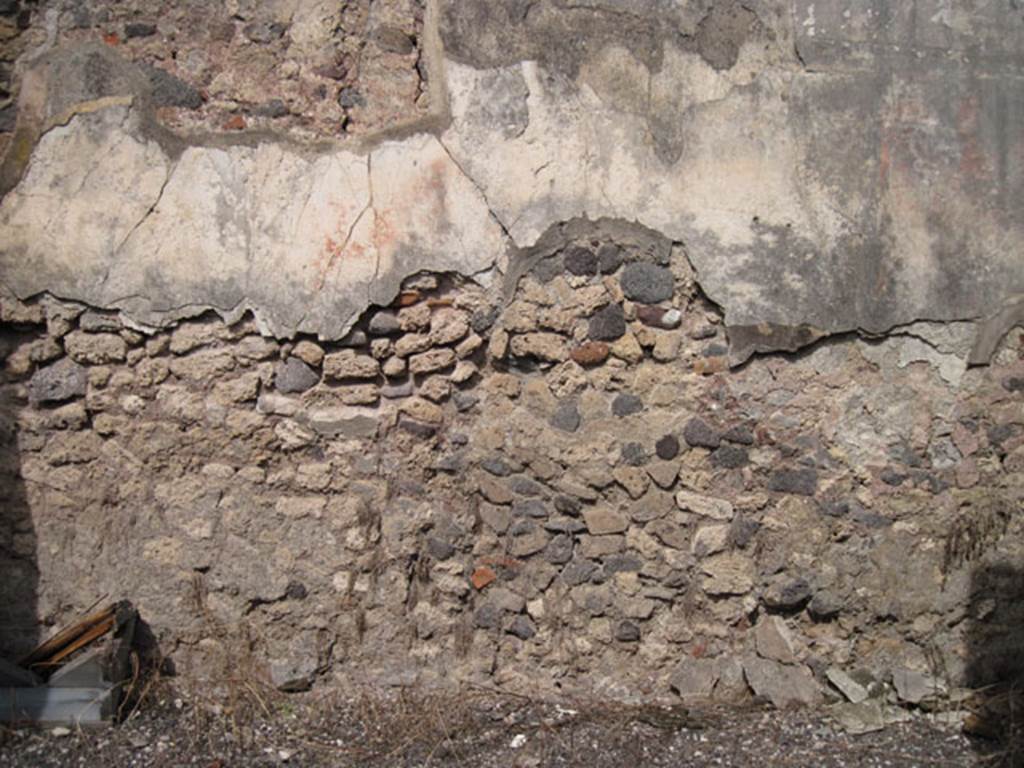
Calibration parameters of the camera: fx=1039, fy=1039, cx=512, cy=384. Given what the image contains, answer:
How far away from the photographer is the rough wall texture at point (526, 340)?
3275 mm

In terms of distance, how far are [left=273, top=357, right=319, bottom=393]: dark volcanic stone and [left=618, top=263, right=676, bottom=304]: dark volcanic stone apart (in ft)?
3.47

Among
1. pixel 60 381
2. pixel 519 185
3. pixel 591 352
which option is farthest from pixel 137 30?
pixel 591 352

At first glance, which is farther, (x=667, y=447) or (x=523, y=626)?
(x=523, y=626)

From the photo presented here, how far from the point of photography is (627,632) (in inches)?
136

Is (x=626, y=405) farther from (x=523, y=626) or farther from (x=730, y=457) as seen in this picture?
(x=523, y=626)

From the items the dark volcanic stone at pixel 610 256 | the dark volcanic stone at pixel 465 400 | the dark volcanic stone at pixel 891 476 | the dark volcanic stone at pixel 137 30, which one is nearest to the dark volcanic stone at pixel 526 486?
the dark volcanic stone at pixel 465 400

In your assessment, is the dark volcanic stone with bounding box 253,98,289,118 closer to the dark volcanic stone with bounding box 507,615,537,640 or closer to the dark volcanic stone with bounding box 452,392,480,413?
the dark volcanic stone with bounding box 452,392,480,413

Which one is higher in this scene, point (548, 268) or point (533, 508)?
point (548, 268)

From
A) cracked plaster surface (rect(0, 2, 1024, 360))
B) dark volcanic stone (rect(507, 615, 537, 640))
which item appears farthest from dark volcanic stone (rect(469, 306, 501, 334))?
dark volcanic stone (rect(507, 615, 537, 640))

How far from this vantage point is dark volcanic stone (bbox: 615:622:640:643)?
3.45m

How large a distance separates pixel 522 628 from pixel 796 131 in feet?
6.06

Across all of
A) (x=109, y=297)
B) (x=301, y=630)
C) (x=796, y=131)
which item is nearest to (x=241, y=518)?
(x=301, y=630)

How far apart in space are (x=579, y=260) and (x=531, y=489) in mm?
767

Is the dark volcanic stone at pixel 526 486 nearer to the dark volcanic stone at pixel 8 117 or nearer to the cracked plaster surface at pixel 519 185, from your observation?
the cracked plaster surface at pixel 519 185
